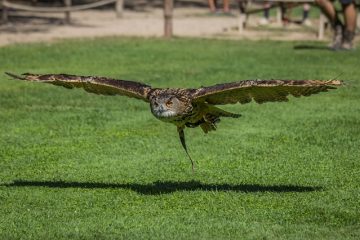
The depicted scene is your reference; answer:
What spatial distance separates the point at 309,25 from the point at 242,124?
19.2 metres

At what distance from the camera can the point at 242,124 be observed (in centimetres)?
1362

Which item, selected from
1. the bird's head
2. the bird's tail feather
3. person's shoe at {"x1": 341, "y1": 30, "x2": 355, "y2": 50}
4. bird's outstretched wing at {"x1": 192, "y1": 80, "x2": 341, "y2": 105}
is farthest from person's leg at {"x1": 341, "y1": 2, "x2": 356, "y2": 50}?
the bird's head

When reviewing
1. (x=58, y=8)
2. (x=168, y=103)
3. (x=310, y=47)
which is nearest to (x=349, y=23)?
(x=310, y=47)

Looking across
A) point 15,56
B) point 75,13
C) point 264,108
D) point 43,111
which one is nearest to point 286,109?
point 264,108

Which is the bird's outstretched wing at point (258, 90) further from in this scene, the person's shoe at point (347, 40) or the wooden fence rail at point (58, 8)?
the wooden fence rail at point (58, 8)

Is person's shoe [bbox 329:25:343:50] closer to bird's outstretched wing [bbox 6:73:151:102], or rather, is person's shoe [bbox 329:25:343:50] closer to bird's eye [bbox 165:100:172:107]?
bird's outstretched wing [bbox 6:73:151:102]

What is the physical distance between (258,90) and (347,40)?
15.1 metres

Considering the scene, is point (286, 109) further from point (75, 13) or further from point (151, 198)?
point (75, 13)

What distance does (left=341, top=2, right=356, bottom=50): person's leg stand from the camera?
23.1 meters

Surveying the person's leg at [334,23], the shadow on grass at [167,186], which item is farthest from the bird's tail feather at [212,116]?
the person's leg at [334,23]

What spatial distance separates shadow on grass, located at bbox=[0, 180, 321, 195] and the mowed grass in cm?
1

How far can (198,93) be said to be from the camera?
8648mm

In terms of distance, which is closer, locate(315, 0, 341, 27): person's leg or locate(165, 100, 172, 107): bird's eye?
locate(165, 100, 172, 107): bird's eye

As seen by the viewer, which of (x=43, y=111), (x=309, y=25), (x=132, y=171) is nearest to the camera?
(x=132, y=171)
